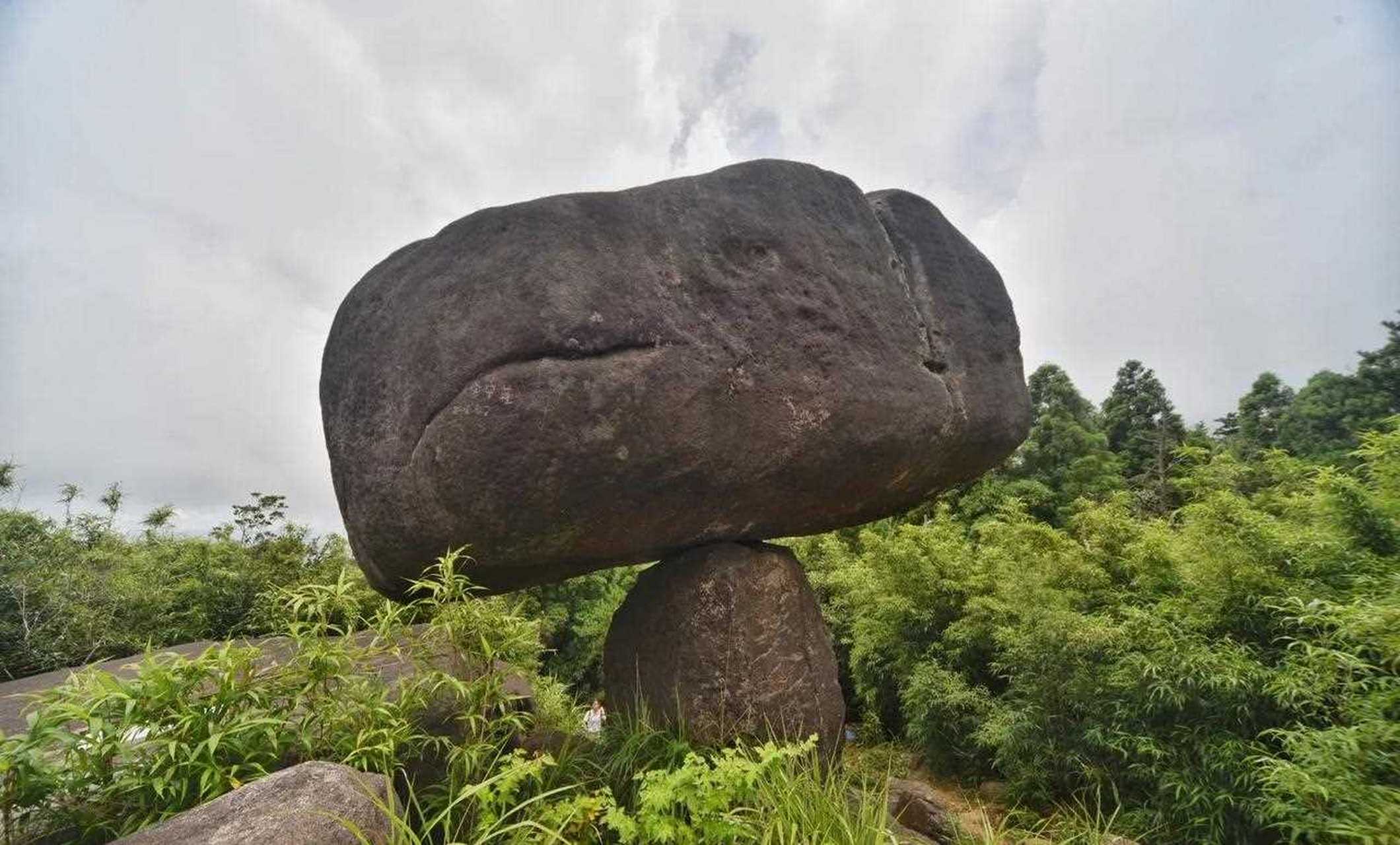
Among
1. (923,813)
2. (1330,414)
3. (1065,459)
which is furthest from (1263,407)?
(923,813)

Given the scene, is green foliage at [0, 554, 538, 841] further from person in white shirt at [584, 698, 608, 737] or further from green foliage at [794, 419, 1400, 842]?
person in white shirt at [584, 698, 608, 737]

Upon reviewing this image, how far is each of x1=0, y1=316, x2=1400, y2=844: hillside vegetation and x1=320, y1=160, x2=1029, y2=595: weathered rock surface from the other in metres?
0.61

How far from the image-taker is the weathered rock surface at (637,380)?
297 centimetres

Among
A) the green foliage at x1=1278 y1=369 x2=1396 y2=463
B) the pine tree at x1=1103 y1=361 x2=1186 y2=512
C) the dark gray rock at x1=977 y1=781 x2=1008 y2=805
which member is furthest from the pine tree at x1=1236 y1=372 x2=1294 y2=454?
the dark gray rock at x1=977 y1=781 x2=1008 y2=805

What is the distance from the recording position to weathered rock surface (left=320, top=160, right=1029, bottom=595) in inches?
117

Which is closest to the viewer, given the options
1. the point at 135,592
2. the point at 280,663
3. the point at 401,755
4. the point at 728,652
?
the point at 401,755

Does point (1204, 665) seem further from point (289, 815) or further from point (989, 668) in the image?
point (289, 815)

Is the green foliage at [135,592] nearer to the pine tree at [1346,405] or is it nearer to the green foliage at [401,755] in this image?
the green foliage at [401,755]

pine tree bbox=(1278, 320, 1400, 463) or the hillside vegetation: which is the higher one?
pine tree bbox=(1278, 320, 1400, 463)

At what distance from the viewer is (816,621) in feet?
12.7

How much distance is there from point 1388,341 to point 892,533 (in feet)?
63.5

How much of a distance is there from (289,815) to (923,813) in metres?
4.07

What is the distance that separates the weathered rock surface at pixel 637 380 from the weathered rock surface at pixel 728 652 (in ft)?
0.74

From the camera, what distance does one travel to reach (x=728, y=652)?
136 inches
